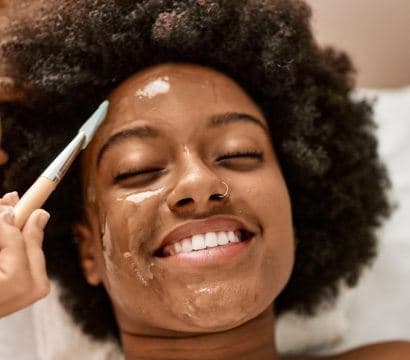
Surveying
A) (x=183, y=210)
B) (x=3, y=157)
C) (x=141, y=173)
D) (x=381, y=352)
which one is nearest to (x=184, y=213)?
(x=183, y=210)

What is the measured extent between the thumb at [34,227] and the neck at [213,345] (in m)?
0.38

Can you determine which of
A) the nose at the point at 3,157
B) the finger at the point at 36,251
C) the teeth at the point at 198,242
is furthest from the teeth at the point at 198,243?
the nose at the point at 3,157

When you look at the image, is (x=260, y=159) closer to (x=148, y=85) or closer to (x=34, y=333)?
(x=148, y=85)

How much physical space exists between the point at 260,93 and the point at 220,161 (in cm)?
20

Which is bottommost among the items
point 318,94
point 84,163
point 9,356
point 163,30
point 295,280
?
point 9,356

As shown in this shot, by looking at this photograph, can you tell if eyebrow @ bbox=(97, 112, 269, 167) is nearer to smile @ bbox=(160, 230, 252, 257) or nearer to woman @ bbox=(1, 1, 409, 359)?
woman @ bbox=(1, 1, 409, 359)

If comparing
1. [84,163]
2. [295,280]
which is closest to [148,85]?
[84,163]

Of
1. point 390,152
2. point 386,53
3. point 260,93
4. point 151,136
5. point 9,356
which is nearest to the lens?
point 151,136

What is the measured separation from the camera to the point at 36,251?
2.50 feet

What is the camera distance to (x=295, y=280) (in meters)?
1.29

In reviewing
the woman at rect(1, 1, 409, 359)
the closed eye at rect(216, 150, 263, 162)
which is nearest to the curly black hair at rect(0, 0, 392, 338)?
the woman at rect(1, 1, 409, 359)

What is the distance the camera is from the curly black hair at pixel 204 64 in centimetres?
102

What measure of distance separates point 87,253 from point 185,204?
→ 0.30 m

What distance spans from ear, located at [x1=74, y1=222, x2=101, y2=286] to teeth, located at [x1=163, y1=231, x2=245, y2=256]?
0.22 meters
